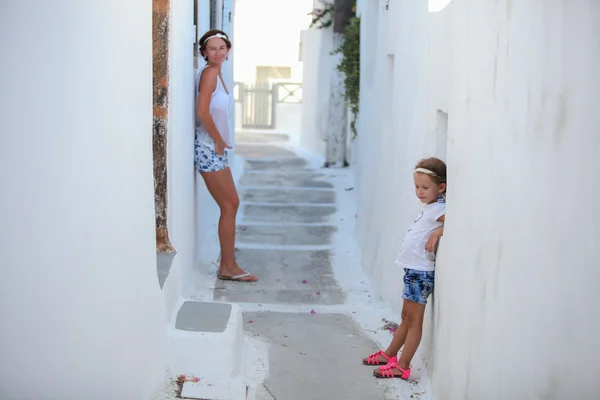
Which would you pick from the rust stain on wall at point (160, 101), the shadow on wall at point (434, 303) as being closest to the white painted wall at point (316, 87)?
the rust stain on wall at point (160, 101)

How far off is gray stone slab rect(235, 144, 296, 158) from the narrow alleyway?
3.17ft

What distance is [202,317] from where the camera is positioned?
445cm

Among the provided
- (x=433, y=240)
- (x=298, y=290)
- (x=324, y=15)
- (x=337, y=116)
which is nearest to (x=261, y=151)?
(x=337, y=116)

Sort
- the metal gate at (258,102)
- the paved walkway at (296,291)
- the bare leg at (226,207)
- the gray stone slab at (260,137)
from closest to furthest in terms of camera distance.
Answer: the paved walkway at (296,291) → the bare leg at (226,207) → the gray stone slab at (260,137) → the metal gate at (258,102)

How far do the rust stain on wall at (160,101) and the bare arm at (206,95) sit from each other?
3.22 feet

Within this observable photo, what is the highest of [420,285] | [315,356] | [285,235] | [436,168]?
[436,168]

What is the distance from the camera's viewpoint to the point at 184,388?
3.93 meters

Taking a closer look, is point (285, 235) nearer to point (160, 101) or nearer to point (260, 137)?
point (160, 101)

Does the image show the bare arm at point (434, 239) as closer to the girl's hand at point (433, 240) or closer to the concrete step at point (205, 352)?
the girl's hand at point (433, 240)

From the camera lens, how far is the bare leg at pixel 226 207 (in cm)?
611
